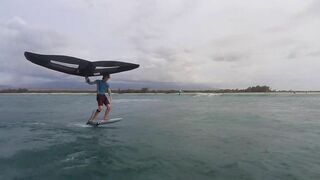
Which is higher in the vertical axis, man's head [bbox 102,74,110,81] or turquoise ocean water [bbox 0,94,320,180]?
man's head [bbox 102,74,110,81]

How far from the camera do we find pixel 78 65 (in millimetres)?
13641

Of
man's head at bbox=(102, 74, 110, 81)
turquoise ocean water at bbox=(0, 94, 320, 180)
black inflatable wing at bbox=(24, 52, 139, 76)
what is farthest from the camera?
man's head at bbox=(102, 74, 110, 81)

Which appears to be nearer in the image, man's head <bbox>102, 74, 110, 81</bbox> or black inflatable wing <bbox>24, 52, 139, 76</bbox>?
black inflatable wing <bbox>24, 52, 139, 76</bbox>

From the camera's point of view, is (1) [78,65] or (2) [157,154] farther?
(1) [78,65]

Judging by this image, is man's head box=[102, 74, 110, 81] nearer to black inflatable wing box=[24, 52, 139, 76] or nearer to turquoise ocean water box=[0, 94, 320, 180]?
black inflatable wing box=[24, 52, 139, 76]

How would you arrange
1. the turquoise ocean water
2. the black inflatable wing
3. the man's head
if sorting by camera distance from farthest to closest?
the man's head → the black inflatable wing → the turquoise ocean water

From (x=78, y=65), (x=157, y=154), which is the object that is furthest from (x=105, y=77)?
(x=157, y=154)

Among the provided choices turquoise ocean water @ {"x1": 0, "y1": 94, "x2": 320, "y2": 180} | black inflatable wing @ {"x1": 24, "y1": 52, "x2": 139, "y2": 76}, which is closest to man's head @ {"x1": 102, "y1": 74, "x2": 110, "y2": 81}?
black inflatable wing @ {"x1": 24, "y1": 52, "x2": 139, "y2": 76}

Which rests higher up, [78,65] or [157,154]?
[78,65]

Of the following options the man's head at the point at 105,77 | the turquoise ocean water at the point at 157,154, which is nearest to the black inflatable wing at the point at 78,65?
the man's head at the point at 105,77

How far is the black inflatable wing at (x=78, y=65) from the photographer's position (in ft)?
42.1

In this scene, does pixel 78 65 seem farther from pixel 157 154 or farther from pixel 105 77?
pixel 157 154

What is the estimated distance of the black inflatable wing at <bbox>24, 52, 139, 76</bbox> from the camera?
1284 centimetres

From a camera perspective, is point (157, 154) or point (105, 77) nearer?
point (157, 154)
